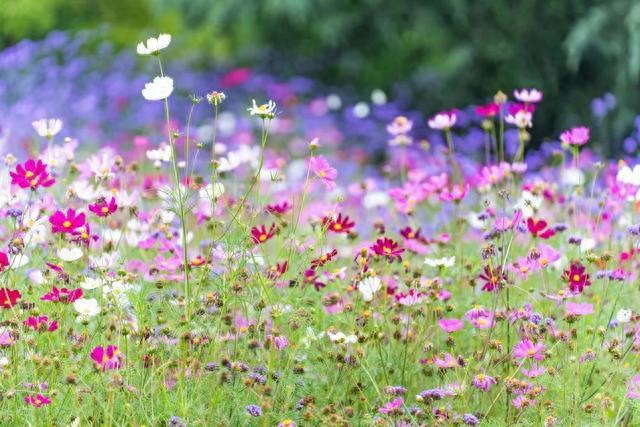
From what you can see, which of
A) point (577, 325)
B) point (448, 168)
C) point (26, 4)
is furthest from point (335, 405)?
point (26, 4)

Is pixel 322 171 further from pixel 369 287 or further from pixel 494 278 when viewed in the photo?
pixel 494 278

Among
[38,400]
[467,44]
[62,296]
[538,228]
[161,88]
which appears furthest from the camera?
[467,44]

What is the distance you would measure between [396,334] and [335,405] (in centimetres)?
24

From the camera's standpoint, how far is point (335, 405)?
2.39 metres

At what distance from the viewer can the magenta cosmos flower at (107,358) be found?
2111 mm

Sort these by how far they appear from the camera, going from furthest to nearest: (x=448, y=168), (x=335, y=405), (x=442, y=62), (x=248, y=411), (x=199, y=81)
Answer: (x=199, y=81) < (x=442, y=62) < (x=448, y=168) < (x=335, y=405) < (x=248, y=411)

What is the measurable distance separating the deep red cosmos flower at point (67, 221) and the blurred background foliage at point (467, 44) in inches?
178

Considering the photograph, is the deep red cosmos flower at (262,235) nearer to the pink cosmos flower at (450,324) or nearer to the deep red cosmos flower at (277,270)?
the deep red cosmos flower at (277,270)

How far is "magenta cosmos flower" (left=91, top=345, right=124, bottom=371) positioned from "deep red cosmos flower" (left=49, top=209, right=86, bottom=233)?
1.09 ft

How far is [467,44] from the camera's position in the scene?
7117 millimetres

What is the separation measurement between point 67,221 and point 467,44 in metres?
5.12

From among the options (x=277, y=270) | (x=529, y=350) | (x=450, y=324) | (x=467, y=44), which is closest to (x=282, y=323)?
(x=277, y=270)

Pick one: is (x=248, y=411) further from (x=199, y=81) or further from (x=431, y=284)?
(x=199, y=81)

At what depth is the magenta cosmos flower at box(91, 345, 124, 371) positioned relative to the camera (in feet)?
6.93
